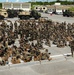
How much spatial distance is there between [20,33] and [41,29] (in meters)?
2.47

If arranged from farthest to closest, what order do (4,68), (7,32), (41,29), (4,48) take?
(41,29) → (7,32) → (4,48) → (4,68)

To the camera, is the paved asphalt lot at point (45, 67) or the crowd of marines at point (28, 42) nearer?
the paved asphalt lot at point (45, 67)

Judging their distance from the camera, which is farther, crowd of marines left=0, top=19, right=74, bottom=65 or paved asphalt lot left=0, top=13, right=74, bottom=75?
crowd of marines left=0, top=19, right=74, bottom=65

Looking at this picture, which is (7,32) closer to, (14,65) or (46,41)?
(46,41)

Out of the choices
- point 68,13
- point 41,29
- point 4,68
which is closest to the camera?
point 4,68

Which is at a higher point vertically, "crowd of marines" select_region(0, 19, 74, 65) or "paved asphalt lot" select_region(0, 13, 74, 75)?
"crowd of marines" select_region(0, 19, 74, 65)

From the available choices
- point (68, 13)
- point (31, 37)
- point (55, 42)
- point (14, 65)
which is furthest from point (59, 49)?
point (68, 13)

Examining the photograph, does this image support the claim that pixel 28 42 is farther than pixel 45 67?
Yes

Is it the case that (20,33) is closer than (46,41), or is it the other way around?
(46,41)

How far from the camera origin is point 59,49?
19.2 metres

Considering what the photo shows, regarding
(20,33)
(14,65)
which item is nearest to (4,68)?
(14,65)

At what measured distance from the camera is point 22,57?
16094mm

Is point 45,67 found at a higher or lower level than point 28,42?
lower

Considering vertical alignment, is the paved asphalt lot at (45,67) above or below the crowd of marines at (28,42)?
below
